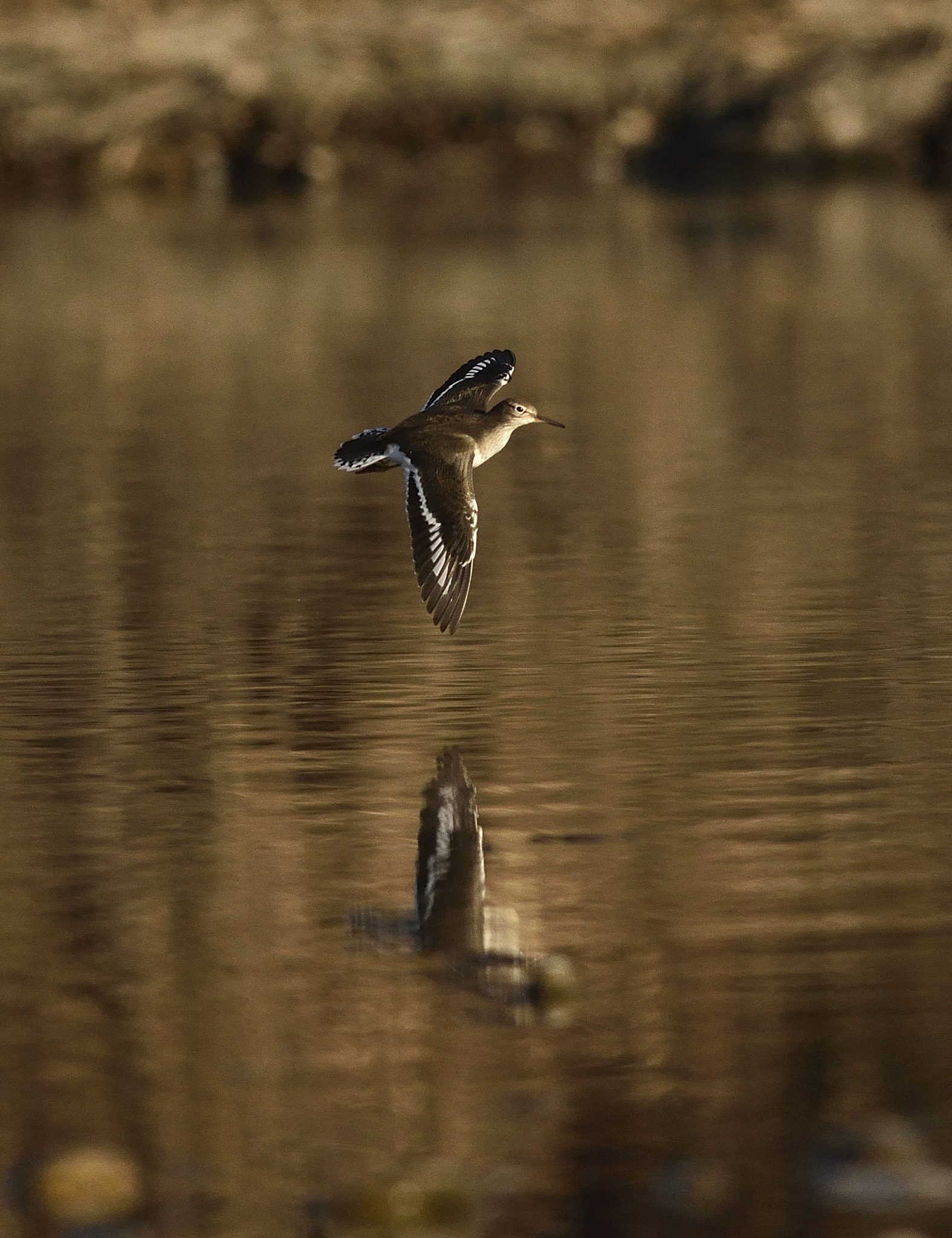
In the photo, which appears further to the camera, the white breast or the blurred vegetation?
the blurred vegetation

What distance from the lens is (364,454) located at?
10.4m

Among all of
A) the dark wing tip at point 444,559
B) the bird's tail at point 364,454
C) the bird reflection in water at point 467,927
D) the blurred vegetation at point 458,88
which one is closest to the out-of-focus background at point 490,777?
the bird reflection in water at point 467,927

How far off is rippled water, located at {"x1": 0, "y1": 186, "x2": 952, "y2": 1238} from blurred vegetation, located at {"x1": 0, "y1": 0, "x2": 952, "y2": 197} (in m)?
16.3

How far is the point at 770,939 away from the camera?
6.52 metres

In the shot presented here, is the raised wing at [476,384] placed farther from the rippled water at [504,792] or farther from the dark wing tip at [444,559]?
the dark wing tip at [444,559]

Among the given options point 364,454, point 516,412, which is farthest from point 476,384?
point 364,454

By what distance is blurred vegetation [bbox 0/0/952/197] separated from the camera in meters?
33.9

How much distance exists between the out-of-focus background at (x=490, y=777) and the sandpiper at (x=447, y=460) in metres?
0.38

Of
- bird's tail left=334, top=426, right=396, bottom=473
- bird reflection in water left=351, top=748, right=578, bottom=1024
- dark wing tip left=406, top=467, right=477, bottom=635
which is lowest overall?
bird reflection in water left=351, top=748, right=578, bottom=1024

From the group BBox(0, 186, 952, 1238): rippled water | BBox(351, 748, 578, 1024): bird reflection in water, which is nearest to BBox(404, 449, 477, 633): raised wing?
BBox(0, 186, 952, 1238): rippled water

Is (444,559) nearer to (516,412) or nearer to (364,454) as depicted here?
(364,454)

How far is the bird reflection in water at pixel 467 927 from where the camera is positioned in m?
6.19

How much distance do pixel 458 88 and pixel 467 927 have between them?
30298 mm

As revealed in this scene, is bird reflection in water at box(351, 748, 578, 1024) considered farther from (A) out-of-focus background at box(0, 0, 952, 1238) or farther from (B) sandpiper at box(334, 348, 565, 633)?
(B) sandpiper at box(334, 348, 565, 633)
